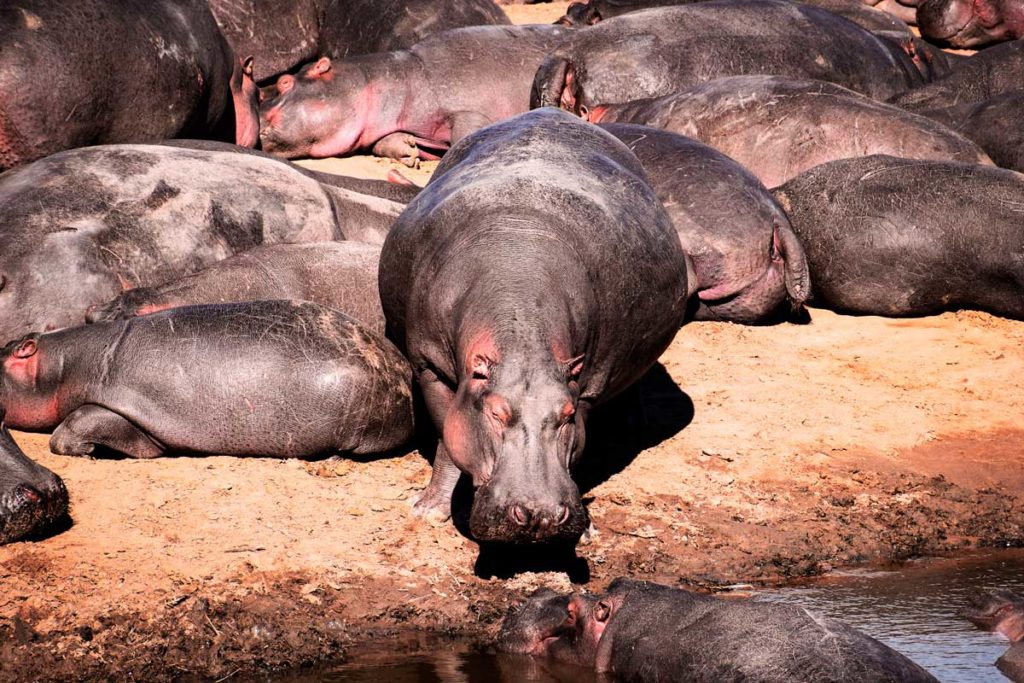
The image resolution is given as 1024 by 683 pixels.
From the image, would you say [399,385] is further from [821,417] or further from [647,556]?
[821,417]

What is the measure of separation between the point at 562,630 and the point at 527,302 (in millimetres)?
1247

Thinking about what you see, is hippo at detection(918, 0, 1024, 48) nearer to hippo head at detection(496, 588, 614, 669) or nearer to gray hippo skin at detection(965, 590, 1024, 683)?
gray hippo skin at detection(965, 590, 1024, 683)

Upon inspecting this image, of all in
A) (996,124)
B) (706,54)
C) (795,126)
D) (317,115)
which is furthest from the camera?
(317,115)

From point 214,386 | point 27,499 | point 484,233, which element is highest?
point 484,233

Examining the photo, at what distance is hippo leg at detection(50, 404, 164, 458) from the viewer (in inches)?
269

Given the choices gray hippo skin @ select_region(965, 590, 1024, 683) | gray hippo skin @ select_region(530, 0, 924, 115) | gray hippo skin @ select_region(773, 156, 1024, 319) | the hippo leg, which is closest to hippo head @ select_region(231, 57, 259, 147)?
gray hippo skin @ select_region(530, 0, 924, 115)

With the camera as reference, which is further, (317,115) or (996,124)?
(317,115)

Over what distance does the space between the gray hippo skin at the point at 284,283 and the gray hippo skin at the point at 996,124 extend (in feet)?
16.0

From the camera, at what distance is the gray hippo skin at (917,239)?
9297 mm

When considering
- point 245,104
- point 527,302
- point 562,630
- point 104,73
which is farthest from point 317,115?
point 562,630

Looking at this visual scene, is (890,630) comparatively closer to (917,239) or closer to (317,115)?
(917,239)

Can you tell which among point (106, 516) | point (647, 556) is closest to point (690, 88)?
point (647, 556)

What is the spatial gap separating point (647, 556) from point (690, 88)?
5627mm

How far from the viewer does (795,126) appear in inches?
416
